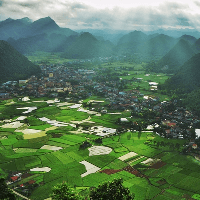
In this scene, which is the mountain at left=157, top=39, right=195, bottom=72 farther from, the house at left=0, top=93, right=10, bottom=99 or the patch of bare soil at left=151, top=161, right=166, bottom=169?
the patch of bare soil at left=151, top=161, right=166, bottom=169

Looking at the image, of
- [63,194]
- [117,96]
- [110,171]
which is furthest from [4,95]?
[63,194]

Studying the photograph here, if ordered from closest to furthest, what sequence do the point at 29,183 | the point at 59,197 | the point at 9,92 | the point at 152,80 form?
the point at 59,197 < the point at 29,183 < the point at 9,92 < the point at 152,80

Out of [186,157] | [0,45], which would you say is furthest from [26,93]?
[186,157]

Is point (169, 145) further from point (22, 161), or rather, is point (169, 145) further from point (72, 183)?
point (22, 161)

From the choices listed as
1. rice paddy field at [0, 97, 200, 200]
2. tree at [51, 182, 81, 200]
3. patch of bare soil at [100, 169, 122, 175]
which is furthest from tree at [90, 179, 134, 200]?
patch of bare soil at [100, 169, 122, 175]

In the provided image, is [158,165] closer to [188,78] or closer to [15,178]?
[15,178]

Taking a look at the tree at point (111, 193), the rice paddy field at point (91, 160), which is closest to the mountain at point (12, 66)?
the rice paddy field at point (91, 160)
